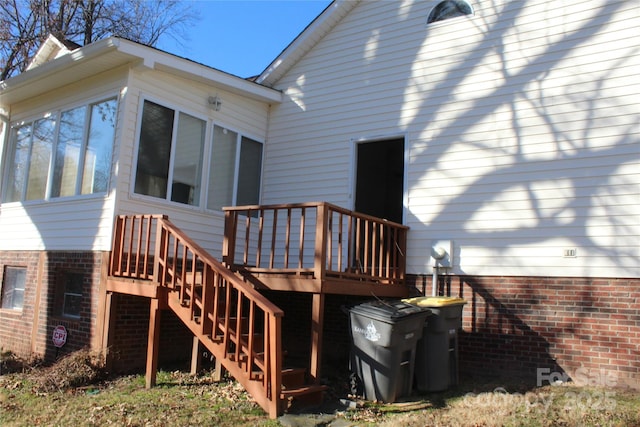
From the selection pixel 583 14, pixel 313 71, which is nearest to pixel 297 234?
pixel 313 71

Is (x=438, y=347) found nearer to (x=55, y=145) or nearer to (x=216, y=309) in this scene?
(x=216, y=309)

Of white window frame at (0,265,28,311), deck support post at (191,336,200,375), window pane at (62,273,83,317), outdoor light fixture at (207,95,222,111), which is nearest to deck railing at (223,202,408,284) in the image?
deck support post at (191,336,200,375)

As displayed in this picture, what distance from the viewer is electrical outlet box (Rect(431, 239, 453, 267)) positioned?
24.9ft

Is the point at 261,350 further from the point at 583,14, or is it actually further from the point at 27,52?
the point at 27,52

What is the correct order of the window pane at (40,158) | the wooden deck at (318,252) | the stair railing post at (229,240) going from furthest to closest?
1. the window pane at (40,158)
2. the stair railing post at (229,240)
3. the wooden deck at (318,252)

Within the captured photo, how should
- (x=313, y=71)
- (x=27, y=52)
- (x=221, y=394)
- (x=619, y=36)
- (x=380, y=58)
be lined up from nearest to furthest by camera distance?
(x=221, y=394), (x=619, y=36), (x=380, y=58), (x=313, y=71), (x=27, y=52)

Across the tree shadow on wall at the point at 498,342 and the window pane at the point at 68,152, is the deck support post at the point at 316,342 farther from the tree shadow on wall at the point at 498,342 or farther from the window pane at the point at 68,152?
the window pane at the point at 68,152

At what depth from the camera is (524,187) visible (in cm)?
723

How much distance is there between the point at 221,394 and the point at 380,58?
18.9ft

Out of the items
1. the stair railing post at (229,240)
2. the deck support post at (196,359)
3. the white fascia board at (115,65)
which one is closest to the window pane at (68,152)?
the white fascia board at (115,65)

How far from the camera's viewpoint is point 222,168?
895 cm

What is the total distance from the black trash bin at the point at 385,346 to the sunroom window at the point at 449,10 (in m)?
4.73

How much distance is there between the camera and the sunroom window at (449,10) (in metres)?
8.24

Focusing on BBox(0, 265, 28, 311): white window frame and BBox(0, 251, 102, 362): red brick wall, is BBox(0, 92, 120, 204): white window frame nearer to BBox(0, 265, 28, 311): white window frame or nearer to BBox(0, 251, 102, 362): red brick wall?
Result: BBox(0, 251, 102, 362): red brick wall
